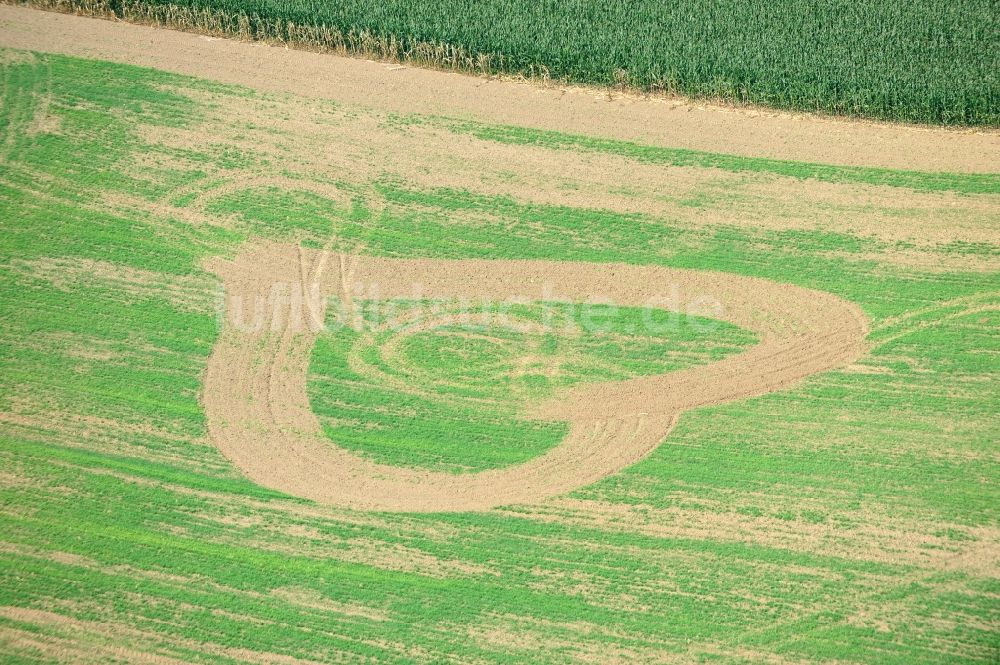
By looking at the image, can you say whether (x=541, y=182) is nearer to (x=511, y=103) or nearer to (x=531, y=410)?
(x=511, y=103)

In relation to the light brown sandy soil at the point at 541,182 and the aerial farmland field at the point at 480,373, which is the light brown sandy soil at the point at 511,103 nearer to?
the aerial farmland field at the point at 480,373

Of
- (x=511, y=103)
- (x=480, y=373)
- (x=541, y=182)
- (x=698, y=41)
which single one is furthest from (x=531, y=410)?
(x=698, y=41)

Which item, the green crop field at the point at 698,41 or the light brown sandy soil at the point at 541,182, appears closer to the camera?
the light brown sandy soil at the point at 541,182

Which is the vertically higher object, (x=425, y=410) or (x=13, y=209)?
(x=13, y=209)

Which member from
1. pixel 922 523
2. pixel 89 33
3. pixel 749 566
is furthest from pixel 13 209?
pixel 922 523

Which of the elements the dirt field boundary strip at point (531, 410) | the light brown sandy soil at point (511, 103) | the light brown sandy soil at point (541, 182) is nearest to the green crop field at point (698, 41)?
the light brown sandy soil at point (511, 103)

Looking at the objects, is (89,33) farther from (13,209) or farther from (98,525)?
(98,525)
